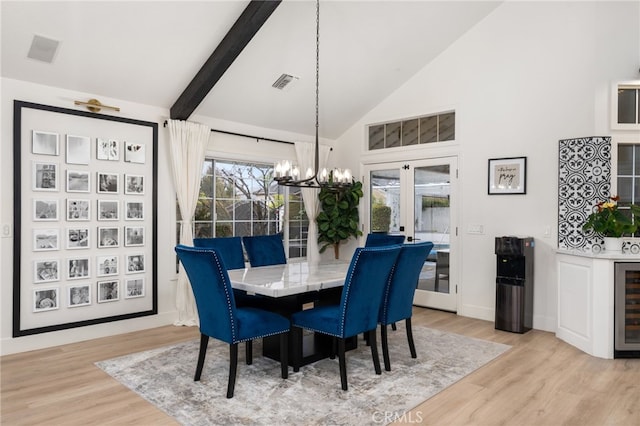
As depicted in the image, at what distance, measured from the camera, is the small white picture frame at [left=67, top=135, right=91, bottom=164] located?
408 cm

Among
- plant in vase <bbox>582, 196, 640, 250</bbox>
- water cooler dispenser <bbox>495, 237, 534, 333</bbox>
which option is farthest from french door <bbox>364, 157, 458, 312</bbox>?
plant in vase <bbox>582, 196, 640, 250</bbox>

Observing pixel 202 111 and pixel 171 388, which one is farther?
pixel 202 111

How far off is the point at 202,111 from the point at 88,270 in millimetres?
2177

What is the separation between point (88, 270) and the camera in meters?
4.22

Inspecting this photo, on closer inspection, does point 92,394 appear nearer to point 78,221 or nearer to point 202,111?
point 78,221

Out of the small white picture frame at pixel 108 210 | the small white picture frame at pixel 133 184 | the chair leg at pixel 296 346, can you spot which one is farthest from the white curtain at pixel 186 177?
the chair leg at pixel 296 346

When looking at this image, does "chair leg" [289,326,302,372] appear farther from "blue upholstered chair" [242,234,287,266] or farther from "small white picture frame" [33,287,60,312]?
"small white picture frame" [33,287,60,312]

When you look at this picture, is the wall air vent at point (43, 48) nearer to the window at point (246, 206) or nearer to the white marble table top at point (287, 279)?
the window at point (246, 206)

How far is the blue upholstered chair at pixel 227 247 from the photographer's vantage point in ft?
13.5

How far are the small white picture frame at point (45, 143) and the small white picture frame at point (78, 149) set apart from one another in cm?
10

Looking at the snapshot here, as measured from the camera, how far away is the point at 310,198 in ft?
20.8

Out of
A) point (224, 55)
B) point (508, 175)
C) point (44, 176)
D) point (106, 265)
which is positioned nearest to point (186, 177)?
point (106, 265)

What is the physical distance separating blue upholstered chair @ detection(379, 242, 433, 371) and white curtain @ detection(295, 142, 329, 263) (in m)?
2.78

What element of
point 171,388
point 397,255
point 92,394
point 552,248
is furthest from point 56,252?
point 552,248
